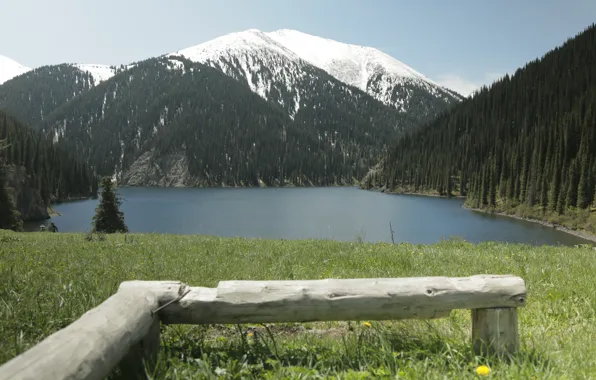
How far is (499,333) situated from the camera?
160 inches

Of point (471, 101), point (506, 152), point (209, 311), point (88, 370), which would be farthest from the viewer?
point (471, 101)

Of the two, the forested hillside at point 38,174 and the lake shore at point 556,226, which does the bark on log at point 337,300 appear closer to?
the lake shore at point 556,226

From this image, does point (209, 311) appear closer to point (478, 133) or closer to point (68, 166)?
point (68, 166)

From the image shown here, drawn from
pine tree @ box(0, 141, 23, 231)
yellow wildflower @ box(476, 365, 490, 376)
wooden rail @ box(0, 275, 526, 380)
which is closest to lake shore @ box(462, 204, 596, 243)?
A: wooden rail @ box(0, 275, 526, 380)

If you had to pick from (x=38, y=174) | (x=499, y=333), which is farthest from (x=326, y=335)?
(x=38, y=174)

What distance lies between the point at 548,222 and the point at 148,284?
263ft

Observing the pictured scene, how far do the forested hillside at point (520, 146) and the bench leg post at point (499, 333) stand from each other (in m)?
77.2

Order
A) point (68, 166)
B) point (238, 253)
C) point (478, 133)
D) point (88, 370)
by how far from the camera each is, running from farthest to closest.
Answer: point (478, 133) → point (68, 166) → point (238, 253) → point (88, 370)

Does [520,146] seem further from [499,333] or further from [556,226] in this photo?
[499,333]

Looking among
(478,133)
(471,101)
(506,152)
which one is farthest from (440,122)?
(506,152)

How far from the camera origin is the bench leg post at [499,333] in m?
4.03

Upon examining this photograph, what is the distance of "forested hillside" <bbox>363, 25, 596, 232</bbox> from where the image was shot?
75.6 m

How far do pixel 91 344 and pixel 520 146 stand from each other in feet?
385

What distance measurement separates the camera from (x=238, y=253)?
41.2 feet
